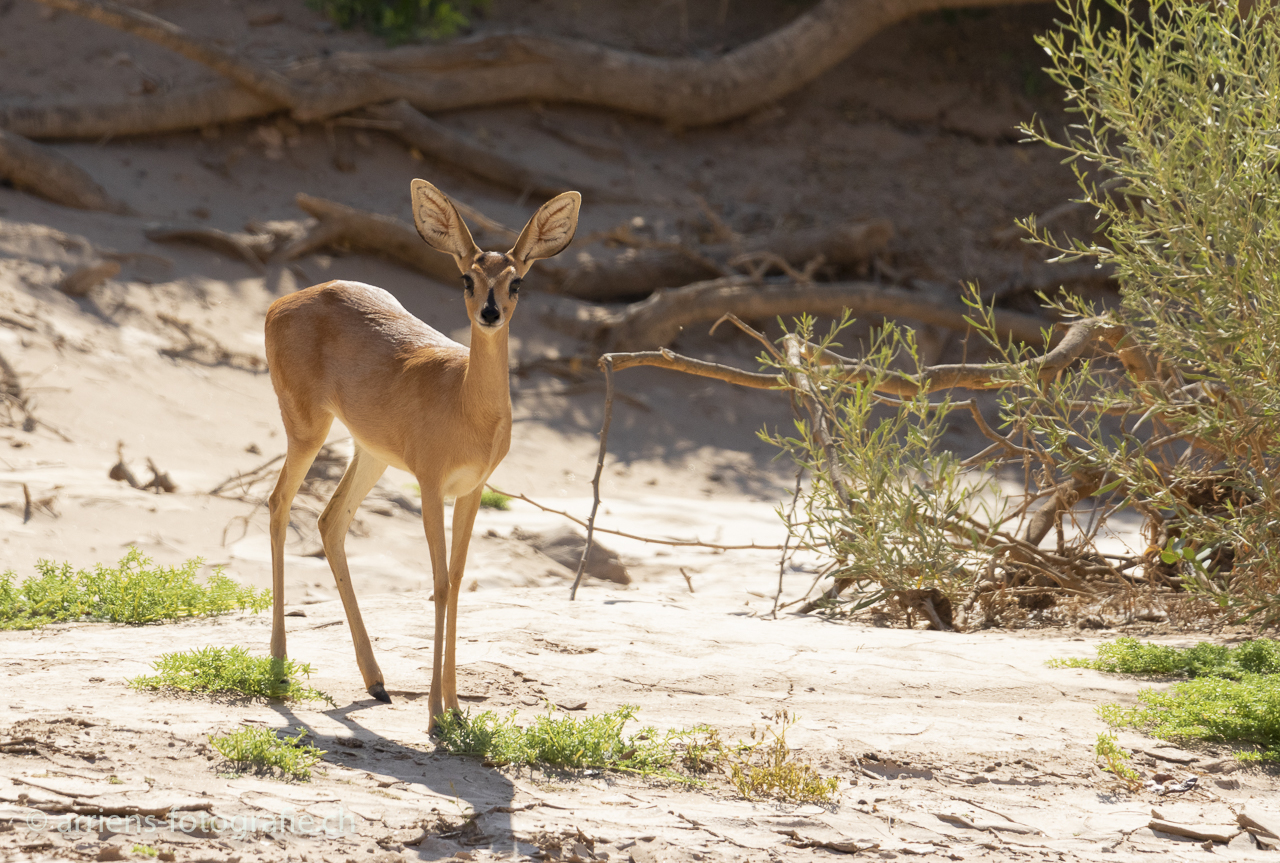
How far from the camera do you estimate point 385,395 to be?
4688 mm

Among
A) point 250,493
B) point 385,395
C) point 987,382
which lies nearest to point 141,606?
point 385,395

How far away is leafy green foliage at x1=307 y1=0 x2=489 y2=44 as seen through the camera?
14.4m

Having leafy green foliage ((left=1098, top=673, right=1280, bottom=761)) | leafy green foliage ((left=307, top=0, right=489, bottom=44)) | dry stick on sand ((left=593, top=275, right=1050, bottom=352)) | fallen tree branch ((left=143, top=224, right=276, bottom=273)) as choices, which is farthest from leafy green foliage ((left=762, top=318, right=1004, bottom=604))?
leafy green foliage ((left=307, top=0, right=489, bottom=44))

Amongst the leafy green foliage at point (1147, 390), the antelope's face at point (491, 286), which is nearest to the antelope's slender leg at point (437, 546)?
the antelope's face at point (491, 286)

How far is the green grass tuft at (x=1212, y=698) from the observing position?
4246mm

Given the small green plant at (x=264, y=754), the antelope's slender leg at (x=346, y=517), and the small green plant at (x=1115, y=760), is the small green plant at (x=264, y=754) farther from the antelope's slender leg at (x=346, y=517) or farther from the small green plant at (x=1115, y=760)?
the small green plant at (x=1115, y=760)

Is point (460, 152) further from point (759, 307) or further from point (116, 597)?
point (116, 597)

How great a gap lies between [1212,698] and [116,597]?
501 cm

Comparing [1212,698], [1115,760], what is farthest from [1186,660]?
[1115,760]

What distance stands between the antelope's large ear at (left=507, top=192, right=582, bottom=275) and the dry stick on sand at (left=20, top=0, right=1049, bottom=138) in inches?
335

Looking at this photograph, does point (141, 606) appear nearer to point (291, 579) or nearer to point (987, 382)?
point (291, 579)

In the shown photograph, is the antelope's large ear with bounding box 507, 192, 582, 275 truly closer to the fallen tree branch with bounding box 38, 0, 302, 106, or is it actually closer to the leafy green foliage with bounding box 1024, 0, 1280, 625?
the leafy green foliage with bounding box 1024, 0, 1280, 625

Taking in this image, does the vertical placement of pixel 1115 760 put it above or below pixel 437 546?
below

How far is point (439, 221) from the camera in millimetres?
4391
